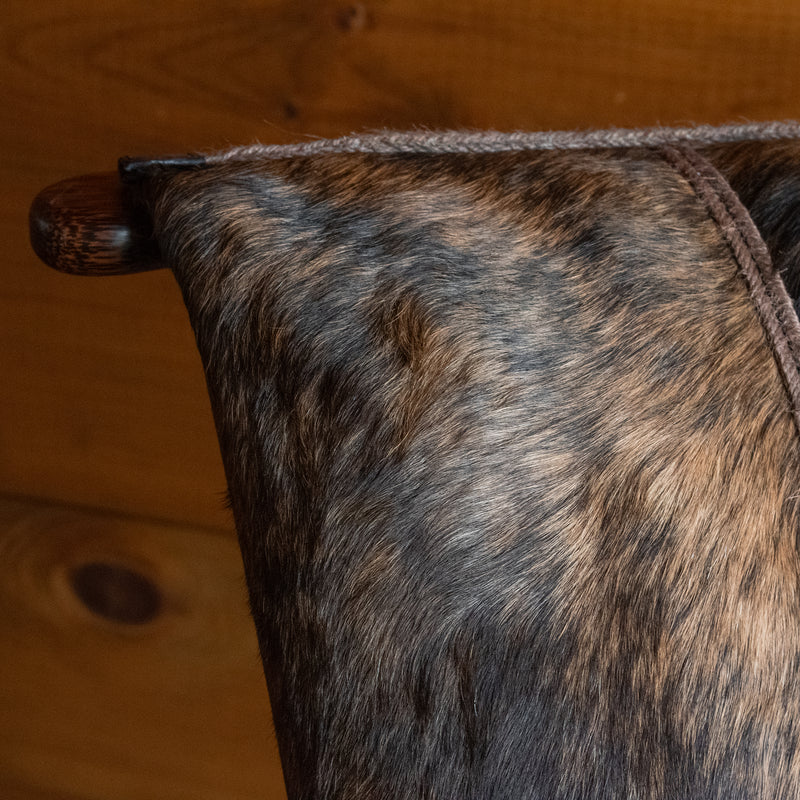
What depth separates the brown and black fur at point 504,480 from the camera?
27 centimetres

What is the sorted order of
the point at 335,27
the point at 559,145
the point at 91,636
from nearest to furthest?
the point at 559,145, the point at 335,27, the point at 91,636

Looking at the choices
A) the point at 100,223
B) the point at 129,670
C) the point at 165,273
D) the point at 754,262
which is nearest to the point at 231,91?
the point at 165,273

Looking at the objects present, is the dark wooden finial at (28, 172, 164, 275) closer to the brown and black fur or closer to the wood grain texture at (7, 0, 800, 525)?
the brown and black fur

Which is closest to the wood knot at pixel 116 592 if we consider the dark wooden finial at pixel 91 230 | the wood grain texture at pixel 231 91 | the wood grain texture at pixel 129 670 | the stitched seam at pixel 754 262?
the wood grain texture at pixel 129 670

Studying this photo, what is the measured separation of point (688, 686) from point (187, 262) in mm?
232

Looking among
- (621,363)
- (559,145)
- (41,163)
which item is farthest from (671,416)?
(41,163)

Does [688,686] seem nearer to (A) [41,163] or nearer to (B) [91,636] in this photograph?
(A) [41,163]

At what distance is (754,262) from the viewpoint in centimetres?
31

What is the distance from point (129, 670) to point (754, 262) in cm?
74

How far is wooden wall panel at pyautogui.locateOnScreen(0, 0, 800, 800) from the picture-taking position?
539mm

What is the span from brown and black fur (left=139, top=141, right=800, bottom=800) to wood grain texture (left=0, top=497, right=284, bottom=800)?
475 mm

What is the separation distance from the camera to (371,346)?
30 cm

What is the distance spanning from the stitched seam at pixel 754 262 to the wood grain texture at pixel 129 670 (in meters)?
0.54

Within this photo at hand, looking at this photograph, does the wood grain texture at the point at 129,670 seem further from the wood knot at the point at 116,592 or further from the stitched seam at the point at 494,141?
the stitched seam at the point at 494,141
